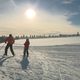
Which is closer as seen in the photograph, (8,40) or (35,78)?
(35,78)

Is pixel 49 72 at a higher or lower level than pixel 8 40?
lower

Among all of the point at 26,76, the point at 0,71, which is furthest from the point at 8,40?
the point at 26,76

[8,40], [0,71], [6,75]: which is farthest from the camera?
[8,40]

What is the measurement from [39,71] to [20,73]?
132cm

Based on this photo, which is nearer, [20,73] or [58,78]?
[58,78]

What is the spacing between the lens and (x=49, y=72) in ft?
44.1

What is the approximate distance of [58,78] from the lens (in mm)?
11867

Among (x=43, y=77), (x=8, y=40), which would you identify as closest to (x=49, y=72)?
(x=43, y=77)

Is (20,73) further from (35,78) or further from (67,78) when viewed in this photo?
(67,78)

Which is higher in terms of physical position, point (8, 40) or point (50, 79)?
point (8, 40)

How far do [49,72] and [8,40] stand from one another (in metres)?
9.10

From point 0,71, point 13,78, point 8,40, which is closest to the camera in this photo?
point 13,78

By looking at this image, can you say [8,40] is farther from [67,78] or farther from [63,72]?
[67,78]

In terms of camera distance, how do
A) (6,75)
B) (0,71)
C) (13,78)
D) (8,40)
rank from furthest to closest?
(8,40), (0,71), (6,75), (13,78)
